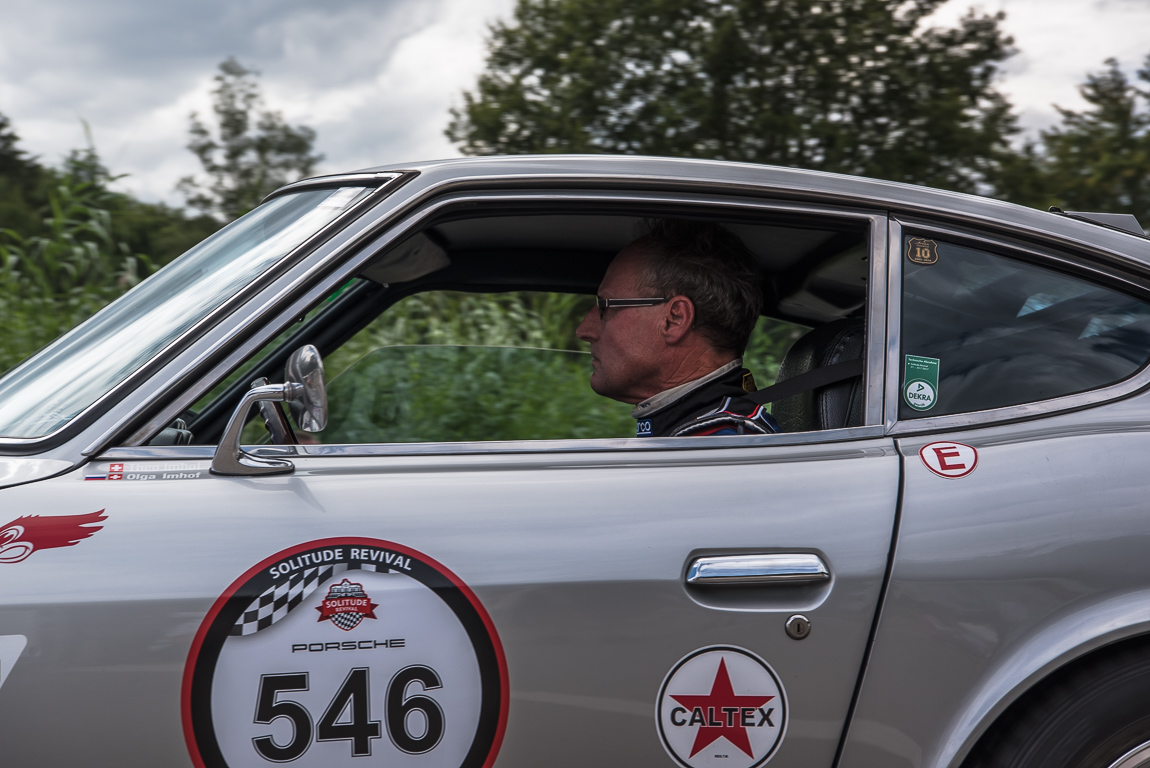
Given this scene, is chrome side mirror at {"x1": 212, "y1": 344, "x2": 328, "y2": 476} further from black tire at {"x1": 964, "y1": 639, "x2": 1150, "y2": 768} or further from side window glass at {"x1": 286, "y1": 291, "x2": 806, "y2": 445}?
side window glass at {"x1": 286, "y1": 291, "x2": 806, "y2": 445}

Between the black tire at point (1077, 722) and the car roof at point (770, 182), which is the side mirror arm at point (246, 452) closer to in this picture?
the car roof at point (770, 182)

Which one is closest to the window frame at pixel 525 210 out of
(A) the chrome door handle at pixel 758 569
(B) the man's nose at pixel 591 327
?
(A) the chrome door handle at pixel 758 569

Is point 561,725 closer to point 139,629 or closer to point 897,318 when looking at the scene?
point 139,629

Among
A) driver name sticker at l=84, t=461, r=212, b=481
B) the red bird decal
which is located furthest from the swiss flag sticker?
the red bird decal

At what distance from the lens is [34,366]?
6.08 ft

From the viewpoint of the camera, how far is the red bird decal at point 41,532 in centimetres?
142

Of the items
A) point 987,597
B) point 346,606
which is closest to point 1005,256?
point 987,597

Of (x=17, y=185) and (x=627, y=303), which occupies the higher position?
(x=17, y=185)

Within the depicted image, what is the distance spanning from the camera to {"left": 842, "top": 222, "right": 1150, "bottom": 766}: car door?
1.54m

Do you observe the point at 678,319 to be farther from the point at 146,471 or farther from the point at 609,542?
the point at 146,471

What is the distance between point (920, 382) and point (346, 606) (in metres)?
1.11

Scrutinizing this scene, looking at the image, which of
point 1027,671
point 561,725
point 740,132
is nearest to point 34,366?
point 561,725

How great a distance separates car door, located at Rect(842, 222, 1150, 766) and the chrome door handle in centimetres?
14

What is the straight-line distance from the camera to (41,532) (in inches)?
56.6
